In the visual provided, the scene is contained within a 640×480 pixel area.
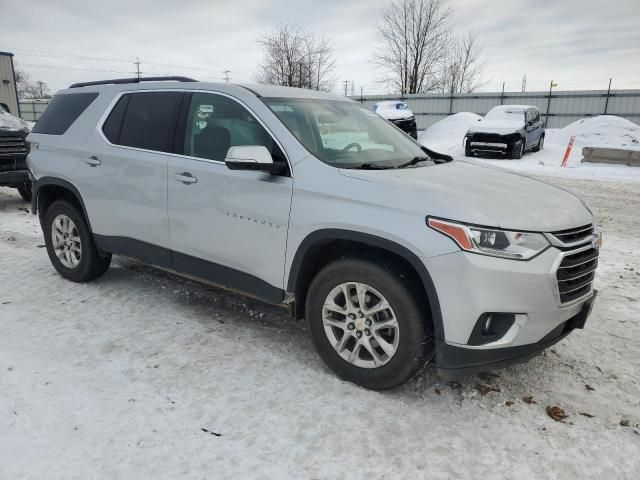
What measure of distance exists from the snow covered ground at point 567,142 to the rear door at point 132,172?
10870 mm

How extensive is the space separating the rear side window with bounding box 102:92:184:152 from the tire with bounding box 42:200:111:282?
36.1 inches

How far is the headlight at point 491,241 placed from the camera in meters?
2.55

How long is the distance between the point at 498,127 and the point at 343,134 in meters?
14.8

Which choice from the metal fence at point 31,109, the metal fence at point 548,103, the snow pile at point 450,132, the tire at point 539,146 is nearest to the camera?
the tire at point 539,146

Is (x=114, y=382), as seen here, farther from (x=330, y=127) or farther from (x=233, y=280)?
(x=330, y=127)

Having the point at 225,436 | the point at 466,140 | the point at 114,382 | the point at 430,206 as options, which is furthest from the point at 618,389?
the point at 466,140

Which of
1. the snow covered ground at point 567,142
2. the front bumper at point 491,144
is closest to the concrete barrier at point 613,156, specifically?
the snow covered ground at point 567,142

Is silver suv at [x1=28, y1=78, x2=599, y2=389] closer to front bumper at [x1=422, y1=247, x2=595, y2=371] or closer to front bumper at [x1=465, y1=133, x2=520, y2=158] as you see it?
front bumper at [x1=422, y1=247, x2=595, y2=371]

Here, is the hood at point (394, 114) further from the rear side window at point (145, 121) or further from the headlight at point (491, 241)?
the headlight at point (491, 241)

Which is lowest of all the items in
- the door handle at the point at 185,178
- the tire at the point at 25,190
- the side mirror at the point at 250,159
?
the tire at the point at 25,190

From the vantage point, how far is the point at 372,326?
2.93 metres

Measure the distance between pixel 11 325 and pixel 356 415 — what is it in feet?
9.37

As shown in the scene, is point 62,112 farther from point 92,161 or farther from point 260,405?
point 260,405

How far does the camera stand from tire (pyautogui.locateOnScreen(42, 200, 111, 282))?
182 inches
